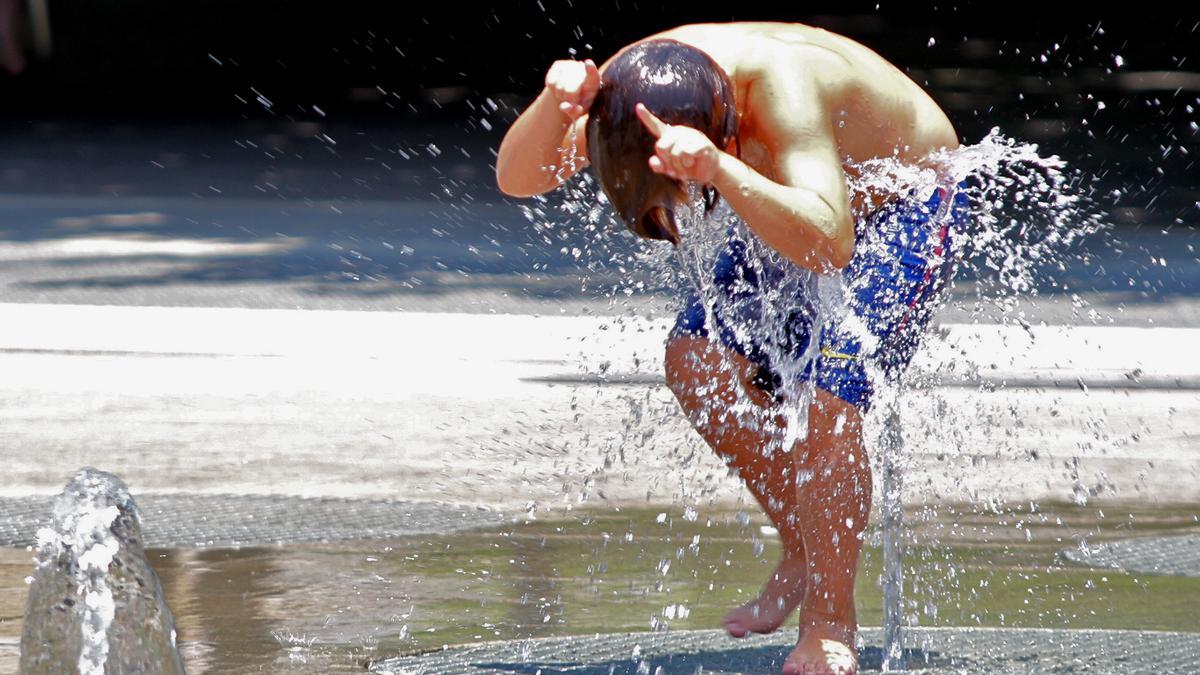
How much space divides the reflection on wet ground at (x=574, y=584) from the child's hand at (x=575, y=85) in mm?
1102

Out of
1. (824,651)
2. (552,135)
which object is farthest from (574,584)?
(552,135)

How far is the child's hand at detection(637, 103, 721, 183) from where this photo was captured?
2.95 meters

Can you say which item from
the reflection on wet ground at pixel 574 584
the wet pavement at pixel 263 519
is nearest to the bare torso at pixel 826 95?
the reflection on wet ground at pixel 574 584

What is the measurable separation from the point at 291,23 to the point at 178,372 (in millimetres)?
11898

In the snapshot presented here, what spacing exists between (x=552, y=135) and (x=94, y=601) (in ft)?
3.83

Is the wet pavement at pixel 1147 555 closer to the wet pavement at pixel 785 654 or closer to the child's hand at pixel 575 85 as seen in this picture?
the wet pavement at pixel 785 654

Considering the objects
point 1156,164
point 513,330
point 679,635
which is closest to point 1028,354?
point 513,330

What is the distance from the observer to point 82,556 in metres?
2.62

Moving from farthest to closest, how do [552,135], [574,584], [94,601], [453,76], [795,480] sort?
1. [453,76]
2. [574,584]
3. [795,480]
4. [552,135]
5. [94,601]

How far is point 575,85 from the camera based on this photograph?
3.16 metres

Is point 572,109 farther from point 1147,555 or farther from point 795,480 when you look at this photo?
point 1147,555

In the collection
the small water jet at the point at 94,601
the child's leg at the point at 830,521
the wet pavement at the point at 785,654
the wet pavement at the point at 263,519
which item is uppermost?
the small water jet at the point at 94,601

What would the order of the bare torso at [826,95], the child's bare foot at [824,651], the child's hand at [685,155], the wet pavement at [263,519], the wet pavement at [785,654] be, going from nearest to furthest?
the child's hand at [685,155] < the bare torso at [826,95] < the child's bare foot at [824,651] < the wet pavement at [785,654] < the wet pavement at [263,519]

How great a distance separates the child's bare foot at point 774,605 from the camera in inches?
144
